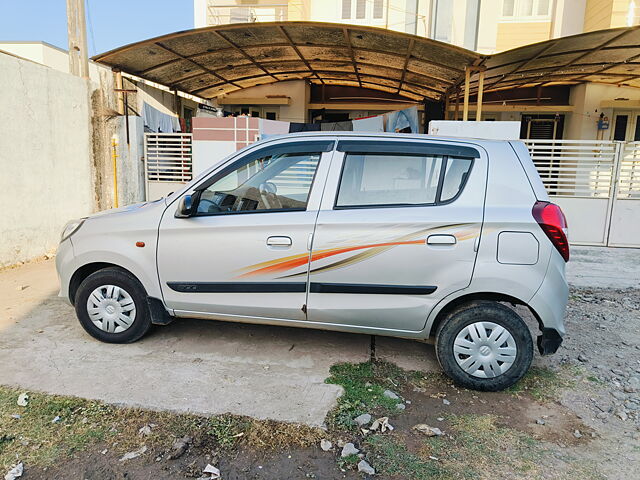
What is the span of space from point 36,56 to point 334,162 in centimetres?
1740

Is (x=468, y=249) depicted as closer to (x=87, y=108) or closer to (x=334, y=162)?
(x=334, y=162)

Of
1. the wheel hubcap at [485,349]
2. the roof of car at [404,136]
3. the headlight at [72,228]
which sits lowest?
the wheel hubcap at [485,349]

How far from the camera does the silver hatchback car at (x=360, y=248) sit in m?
3.20

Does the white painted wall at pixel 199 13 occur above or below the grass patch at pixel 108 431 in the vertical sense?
above

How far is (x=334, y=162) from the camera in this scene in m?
3.48

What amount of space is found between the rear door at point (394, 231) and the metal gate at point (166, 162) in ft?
22.7

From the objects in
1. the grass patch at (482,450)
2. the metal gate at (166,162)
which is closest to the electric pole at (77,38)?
the metal gate at (166,162)

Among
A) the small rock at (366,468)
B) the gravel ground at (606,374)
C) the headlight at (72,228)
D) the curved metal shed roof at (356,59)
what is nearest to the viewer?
the small rock at (366,468)

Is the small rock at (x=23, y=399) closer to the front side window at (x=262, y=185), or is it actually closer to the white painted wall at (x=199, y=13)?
the front side window at (x=262, y=185)

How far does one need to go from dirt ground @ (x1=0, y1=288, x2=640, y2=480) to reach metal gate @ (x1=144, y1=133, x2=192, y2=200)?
758 cm

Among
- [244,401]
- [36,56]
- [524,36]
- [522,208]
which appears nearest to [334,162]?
[522,208]

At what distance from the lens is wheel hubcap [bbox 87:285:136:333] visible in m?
3.81

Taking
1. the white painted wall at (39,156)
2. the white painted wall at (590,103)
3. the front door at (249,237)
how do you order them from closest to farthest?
1. the front door at (249,237)
2. the white painted wall at (39,156)
3. the white painted wall at (590,103)

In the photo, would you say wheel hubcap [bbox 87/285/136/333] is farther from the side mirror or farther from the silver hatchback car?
the side mirror
